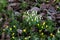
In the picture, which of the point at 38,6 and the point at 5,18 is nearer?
the point at 5,18

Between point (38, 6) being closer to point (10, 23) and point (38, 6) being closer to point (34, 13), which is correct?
point (34, 13)

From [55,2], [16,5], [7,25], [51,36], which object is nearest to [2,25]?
[7,25]

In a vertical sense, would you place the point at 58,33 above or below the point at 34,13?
below

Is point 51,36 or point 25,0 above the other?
point 25,0

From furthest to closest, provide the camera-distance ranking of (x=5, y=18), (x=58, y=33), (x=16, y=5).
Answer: (x=16, y=5)
(x=5, y=18)
(x=58, y=33)

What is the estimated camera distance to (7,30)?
149 inches

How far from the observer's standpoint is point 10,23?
3.93 m

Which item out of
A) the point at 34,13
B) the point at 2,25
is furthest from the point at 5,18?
the point at 34,13

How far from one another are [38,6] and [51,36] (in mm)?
802

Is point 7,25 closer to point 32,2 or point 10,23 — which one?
point 10,23

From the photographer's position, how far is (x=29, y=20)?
3.92 meters

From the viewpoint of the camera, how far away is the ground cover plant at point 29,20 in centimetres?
377

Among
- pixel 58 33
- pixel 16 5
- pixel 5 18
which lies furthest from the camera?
pixel 16 5

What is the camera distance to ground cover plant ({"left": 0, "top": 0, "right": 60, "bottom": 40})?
3.77 m
